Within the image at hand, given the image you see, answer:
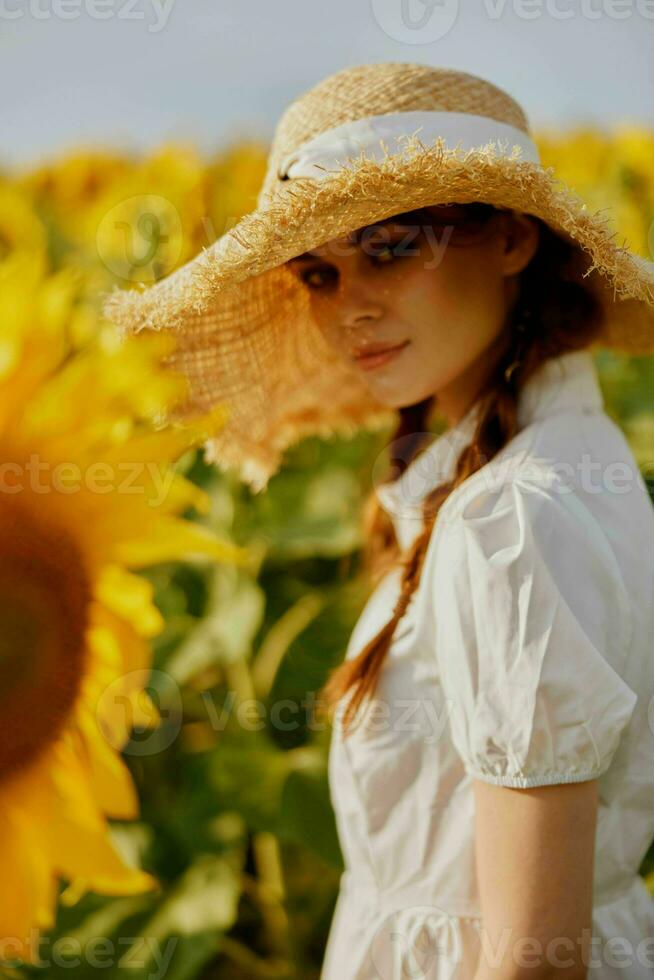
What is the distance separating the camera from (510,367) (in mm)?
1117

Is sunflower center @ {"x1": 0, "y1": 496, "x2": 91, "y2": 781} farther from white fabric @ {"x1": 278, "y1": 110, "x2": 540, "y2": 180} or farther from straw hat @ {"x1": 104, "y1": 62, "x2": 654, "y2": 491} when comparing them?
white fabric @ {"x1": 278, "y1": 110, "x2": 540, "y2": 180}

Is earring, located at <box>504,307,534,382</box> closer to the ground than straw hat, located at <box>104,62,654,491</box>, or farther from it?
closer to the ground

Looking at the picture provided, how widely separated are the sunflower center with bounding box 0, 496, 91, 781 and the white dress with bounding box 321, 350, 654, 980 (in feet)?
1.02

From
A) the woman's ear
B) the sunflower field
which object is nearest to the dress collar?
the woman's ear

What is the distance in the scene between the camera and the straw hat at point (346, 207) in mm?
914

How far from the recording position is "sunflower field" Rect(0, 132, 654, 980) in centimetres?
115

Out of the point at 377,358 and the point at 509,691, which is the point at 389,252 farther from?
the point at 509,691

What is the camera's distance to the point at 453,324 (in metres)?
1.05

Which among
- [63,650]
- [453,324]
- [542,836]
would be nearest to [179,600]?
[63,650]

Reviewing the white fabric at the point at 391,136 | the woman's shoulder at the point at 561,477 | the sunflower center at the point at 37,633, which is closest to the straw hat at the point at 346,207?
the white fabric at the point at 391,136

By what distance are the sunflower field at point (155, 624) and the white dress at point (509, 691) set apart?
9.0 inches

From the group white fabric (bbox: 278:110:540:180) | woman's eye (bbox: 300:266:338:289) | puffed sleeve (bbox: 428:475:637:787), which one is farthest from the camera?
woman's eye (bbox: 300:266:338:289)

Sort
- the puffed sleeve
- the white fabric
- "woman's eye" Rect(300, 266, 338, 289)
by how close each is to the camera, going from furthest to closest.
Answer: "woman's eye" Rect(300, 266, 338, 289) < the white fabric < the puffed sleeve

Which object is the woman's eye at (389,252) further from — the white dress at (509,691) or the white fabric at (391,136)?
the white dress at (509,691)
